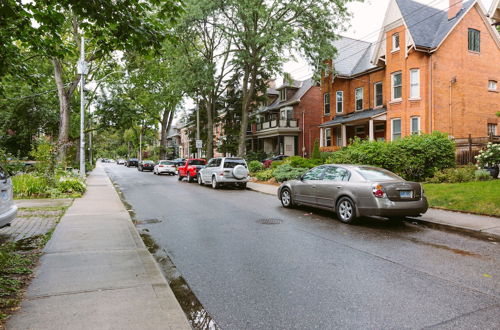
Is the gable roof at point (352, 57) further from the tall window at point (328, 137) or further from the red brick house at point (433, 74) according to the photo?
the tall window at point (328, 137)

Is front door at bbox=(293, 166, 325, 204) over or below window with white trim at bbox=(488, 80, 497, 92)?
below

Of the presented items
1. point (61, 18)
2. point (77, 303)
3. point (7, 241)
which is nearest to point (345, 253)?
point (77, 303)

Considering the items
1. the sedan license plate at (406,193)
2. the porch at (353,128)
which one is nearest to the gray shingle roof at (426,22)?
the porch at (353,128)

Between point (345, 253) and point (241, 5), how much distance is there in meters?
19.2

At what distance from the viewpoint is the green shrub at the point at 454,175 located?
43.4 feet

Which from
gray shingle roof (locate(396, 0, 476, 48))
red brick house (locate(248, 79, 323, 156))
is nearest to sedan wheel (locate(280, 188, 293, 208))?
gray shingle roof (locate(396, 0, 476, 48))

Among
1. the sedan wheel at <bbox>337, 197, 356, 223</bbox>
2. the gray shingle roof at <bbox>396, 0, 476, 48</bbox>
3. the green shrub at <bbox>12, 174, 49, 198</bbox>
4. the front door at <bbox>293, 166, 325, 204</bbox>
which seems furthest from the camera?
the gray shingle roof at <bbox>396, 0, 476, 48</bbox>

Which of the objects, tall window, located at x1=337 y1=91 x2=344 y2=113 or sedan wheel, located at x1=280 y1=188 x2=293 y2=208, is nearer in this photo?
sedan wheel, located at x1=280 y1=188 x2=293 y2=208

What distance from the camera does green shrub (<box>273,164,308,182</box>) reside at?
61.7ft

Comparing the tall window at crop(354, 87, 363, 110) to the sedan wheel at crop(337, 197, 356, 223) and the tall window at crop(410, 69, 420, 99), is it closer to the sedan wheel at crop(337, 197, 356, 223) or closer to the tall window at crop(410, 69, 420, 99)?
the tall window at crop(410, 69, 420, 99)

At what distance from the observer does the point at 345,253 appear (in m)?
5.71

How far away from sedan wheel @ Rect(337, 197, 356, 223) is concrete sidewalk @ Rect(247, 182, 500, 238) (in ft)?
6.27

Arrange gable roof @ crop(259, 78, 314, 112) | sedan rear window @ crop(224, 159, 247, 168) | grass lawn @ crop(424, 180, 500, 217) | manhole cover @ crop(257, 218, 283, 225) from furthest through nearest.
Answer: gable roof @ crop(259, 78, 314, 112) < sedan rear window @ crop(224, 159, 247, 168) < grass lawn @ crop(424, 180, 500, 217) < manhole cover @ crop(257, 218, 283, 225)

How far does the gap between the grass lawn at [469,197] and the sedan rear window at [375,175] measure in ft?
8.84
